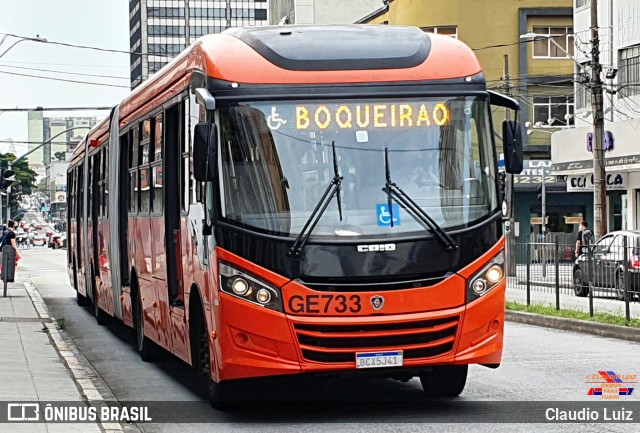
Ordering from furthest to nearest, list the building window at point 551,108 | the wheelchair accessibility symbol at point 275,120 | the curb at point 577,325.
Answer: the building window at point 551,108 → the curb at point 577,325 → the wheelchair accessibility symbol at point 275,120

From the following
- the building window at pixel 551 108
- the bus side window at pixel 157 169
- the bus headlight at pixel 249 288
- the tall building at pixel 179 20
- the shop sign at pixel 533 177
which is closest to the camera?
the bus headlight at pixel 249 288

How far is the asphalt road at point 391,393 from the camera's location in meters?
10.7

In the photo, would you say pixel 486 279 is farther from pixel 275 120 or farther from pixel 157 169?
pixel 157 169

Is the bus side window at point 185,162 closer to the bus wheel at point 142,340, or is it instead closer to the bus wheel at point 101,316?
the bus wheel at point 142,340

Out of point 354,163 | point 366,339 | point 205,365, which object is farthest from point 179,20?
point 366,339

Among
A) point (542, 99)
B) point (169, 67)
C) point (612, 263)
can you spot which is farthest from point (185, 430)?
point (542, 99)

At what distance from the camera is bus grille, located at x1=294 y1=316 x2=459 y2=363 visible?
34.4 feet

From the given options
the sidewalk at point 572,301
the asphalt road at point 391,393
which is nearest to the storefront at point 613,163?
the sidewalk at point 572,301

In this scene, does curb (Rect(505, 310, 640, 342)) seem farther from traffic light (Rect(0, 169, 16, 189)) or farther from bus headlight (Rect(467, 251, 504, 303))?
traffic light (Rect(0, 169, 16, 189))

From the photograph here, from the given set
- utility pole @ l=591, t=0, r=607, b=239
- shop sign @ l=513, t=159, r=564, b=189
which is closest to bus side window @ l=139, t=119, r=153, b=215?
utility pole @ l=591, t=0, r=607, b=239

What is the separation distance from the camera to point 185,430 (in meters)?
10.6

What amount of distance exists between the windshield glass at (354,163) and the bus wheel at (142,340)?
5862mm

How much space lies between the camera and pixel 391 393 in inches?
497

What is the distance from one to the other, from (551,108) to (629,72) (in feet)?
72.3
